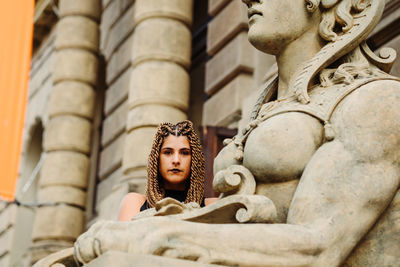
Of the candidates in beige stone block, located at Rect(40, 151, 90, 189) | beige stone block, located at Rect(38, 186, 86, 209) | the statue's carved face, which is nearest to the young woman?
the statue's carved face

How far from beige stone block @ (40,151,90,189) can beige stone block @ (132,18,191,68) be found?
12.9 ft

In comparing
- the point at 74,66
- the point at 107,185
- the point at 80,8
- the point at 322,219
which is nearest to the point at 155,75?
the point at 107,185

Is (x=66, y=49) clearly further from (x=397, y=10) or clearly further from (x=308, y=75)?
(x=308, y=75)

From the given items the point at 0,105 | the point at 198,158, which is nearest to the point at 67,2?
the point at 0,105

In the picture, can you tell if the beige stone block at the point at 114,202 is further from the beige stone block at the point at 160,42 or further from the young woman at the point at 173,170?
the young woman at the point at 173,170

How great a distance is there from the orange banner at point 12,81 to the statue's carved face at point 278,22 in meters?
6.28

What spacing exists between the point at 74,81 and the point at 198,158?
10.3m

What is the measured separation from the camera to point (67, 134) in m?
14.0

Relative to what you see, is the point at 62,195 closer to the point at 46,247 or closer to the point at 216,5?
the point at 46,247

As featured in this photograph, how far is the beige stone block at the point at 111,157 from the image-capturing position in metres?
13.0

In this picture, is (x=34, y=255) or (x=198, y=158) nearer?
(x=198, y=158)

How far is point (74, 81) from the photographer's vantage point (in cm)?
1415

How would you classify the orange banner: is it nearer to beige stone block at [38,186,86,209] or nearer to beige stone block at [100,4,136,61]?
beige stone block at [100,4,136,61]

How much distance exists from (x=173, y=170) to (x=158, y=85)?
6325 mm
